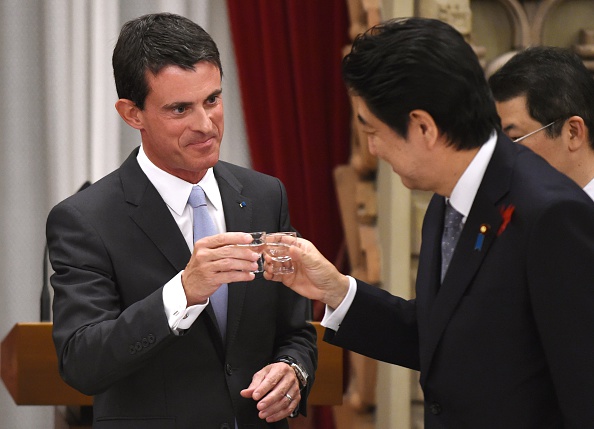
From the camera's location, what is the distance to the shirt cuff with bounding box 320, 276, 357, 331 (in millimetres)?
2098

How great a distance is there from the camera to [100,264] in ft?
6.79

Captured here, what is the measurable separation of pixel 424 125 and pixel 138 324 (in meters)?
0.75

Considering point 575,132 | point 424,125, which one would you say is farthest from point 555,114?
point 424,125

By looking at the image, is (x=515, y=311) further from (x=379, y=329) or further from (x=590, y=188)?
(x=590, y=188)

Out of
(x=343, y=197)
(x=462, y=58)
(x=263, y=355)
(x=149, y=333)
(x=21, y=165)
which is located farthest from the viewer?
(x=21, y=165)

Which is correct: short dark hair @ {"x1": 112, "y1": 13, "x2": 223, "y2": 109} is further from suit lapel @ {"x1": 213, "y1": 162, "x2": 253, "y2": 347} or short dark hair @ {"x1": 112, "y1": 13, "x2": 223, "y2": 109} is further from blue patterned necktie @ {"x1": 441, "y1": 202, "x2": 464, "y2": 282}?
blue patterned necktie @ {"x1": 441, "y1": 202, "x2": 464, "y2": 282}

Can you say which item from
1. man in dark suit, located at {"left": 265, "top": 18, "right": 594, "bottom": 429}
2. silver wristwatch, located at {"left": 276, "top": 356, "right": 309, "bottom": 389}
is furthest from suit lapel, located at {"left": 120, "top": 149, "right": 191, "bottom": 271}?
man in dark suit, located at {"left": 265, "top": 18, "right": 594, "bottom": 429}

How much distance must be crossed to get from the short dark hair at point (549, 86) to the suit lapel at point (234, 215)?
2.83ft

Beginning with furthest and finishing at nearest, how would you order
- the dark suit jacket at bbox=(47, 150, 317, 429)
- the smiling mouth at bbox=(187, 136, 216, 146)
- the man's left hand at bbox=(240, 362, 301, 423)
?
the smiling mouth at bbox=(187, 136, 216, 146), the man's left hand at bbox=(240, 362, 301, 423), the dark suit jacket at bbox=(47, 150, 317, 429)

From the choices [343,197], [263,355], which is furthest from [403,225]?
[263,355]

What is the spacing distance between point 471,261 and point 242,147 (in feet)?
9.46

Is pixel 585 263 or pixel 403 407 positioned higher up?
pixel 585 263

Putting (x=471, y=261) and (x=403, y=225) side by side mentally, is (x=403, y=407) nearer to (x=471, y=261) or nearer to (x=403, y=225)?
(x=403, y=225)

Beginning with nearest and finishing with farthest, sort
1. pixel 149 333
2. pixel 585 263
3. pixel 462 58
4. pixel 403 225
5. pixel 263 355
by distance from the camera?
pixel 585 263, pixel 462 58, pixel 149 333, pixel 263 355, pixel 403 225
